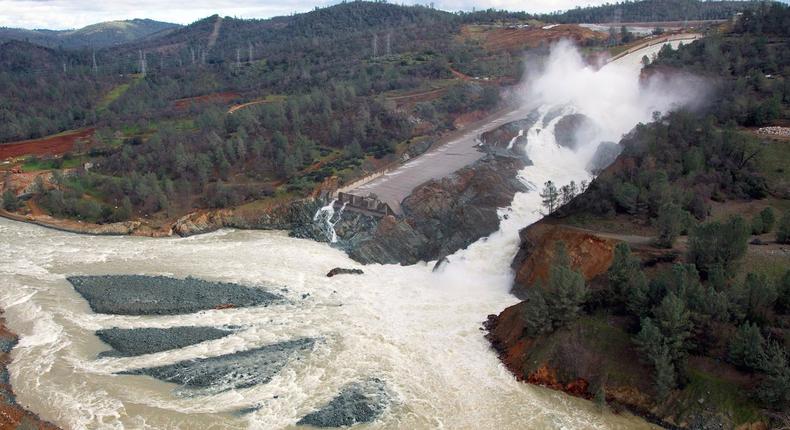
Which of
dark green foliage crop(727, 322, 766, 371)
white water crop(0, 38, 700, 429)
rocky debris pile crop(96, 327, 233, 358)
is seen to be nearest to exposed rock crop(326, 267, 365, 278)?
white water crop(0, 38, 700, 429)

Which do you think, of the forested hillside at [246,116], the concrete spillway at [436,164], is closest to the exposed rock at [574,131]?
the concrete spillway at [436,164]

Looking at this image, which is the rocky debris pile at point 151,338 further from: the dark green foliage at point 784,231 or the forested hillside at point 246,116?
the dark green foliage at point 784,231

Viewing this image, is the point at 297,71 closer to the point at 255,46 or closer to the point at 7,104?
the point at 7,104

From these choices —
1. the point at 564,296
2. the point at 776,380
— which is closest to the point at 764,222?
the point at 564,296

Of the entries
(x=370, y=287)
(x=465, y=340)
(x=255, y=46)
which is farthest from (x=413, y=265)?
(x=255, y=46)

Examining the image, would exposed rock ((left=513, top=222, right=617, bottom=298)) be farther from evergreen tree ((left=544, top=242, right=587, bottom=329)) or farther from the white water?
evergreen tree ((left=544, top=242, right=587, bottom=329))

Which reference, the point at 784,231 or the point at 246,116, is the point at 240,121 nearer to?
the point at 246,116
